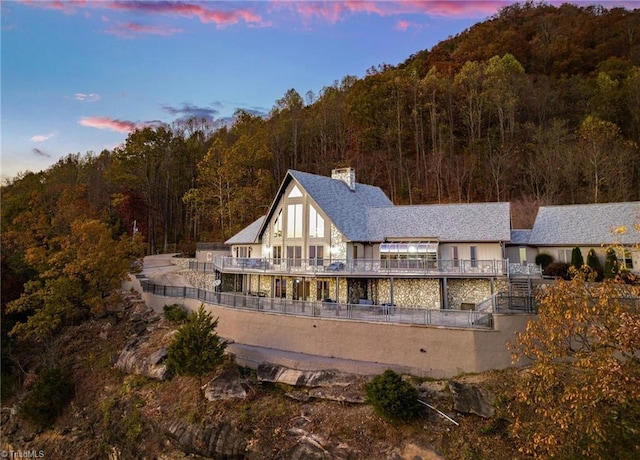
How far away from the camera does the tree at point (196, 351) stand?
64.1 feet

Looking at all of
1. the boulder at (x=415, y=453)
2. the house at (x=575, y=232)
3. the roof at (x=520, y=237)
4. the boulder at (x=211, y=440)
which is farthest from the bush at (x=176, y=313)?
the roof at (x=520, y=237)

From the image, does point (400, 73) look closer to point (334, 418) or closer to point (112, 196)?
point (112, 196)

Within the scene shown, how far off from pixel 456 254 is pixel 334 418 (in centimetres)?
1407

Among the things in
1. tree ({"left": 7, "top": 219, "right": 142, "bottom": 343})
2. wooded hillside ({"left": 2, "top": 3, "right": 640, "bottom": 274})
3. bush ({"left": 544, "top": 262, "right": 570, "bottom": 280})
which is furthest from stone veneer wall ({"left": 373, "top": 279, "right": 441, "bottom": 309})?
tree ({"left": 7, "top": 219, "right": 142, "bottom": 343})

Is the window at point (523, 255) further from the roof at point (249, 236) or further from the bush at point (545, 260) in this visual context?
the roof at point (249, 236)

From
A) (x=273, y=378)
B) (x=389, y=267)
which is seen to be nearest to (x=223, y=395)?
(x=273, y=378)

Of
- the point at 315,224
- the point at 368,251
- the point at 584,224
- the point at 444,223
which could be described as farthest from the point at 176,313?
the point at 584,224

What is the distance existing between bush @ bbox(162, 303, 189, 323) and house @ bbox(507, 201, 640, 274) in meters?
22.7

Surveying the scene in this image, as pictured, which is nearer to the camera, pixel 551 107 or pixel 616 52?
pixel 551 107

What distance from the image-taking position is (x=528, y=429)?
42.0 ft

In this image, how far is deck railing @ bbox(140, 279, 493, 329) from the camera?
17484mm

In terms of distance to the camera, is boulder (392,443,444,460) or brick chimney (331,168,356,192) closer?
boulder (392,443,444,460)

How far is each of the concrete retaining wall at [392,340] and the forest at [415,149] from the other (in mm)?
18907

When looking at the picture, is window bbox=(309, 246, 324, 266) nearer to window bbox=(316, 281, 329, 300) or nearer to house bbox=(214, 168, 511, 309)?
house bbox=(214, 168, 511, 309)
